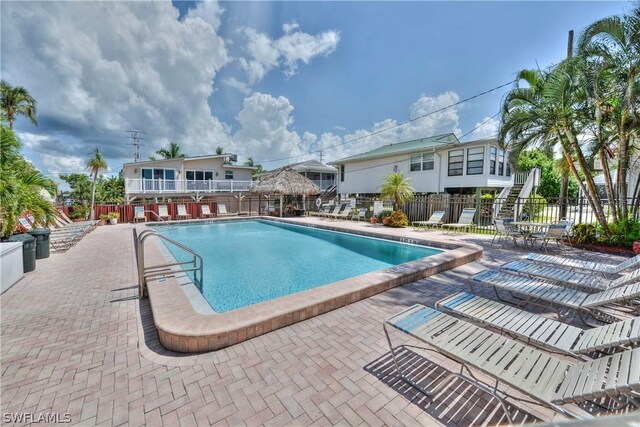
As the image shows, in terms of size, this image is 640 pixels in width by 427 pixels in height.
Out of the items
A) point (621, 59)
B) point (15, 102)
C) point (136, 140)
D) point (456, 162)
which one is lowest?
point (456, 162)

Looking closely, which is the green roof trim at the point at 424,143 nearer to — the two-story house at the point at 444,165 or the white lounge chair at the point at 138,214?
the two-story house at the point at 444,165

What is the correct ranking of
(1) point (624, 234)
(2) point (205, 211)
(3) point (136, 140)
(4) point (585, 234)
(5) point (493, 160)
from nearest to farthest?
(1) point (624, 234) → (4) point (585, 234) → (5) point (493, 160) → (2) point (205, 211) → (3) point (136, 140)

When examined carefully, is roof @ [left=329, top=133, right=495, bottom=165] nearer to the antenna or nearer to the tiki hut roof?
the tiki hut roof

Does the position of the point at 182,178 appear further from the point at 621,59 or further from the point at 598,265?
the point at 621,59

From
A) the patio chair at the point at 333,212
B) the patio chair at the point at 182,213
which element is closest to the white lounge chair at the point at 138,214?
the patio chair at the point at 182,213

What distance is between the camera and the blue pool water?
6.70 meters

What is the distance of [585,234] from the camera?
9.26m

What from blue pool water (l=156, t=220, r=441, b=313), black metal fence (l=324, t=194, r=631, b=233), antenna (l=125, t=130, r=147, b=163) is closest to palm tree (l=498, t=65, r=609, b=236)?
black metal fence (l=324, t=194, r=631, b=233)

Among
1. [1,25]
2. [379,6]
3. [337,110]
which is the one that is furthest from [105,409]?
[337,110]

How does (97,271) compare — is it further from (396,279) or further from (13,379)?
(396,279)

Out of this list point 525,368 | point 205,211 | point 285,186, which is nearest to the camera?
point 525,368

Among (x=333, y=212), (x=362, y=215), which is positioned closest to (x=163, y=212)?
(x=333, y=212)

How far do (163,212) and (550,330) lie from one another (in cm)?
2097

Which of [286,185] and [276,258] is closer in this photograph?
[276,258]
